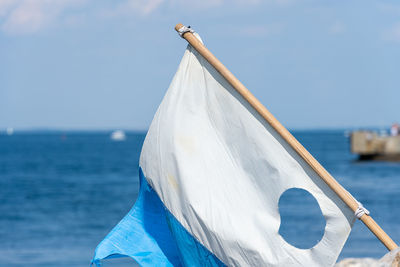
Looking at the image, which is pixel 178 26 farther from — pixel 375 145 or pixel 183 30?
pixel 375 145

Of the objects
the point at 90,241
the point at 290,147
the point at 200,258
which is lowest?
the point at 200,258

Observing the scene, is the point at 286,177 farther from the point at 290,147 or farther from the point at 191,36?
the point at 191,36

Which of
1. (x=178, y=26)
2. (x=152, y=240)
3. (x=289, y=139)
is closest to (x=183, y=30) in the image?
(x=178, y=26)

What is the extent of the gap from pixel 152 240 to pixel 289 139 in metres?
1.29

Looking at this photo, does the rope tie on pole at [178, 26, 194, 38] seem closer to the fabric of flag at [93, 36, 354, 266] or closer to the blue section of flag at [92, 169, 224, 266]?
the fabric of flag at [93, 36, 354, 266]

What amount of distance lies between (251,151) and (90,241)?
17865mm

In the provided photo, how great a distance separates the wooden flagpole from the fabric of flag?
0.08 meters

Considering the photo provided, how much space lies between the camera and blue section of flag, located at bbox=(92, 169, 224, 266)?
502cm

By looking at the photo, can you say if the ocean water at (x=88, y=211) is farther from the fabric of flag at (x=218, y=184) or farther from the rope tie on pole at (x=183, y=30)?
the rope tie on pole at (x=183, y=30)

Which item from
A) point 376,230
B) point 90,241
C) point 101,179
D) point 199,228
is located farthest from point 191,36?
point 101,179

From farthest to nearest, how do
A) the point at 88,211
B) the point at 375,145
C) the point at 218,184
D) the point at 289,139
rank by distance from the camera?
the point at 375,145 < the point at 88,211 < the point at 218,184 < the point at 289,139

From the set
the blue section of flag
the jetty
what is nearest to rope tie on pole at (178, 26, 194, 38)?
the blue section of flag

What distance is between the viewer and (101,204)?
117 ft

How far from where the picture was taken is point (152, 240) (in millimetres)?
5238
